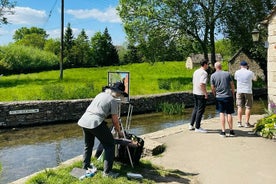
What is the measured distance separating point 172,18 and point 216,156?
87.8 ft

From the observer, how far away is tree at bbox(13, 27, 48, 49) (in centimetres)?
10162

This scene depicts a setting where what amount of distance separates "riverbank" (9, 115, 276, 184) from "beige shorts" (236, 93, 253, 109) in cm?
87

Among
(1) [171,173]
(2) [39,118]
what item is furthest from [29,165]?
(2) [39,118]

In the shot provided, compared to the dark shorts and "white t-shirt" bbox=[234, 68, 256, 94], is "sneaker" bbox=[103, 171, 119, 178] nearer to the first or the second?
the dark shorts

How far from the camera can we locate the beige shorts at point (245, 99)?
1173 cm

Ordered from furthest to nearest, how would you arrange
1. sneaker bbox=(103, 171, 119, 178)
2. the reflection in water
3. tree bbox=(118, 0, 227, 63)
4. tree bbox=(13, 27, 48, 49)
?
tree bbox=(13, 27, 48, 49), tree bbox=(118, 0, 227, 63), the reflection in water, sneaker bbox=(103, 171, 119, 178)

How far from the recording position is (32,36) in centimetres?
10281

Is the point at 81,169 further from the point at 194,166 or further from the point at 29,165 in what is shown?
the point at 29,165

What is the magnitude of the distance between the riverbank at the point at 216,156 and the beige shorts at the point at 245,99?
2.86 ft

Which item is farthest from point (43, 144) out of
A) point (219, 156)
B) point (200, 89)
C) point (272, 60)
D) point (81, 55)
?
point (81, 55)

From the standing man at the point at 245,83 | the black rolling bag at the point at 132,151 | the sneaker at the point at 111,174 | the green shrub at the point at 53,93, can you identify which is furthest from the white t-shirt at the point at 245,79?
the green shrub at the point at 53,93

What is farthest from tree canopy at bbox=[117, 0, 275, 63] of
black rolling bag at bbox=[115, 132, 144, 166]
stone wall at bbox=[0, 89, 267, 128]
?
black rolling bag at bbox=[115, 132, 144, 166]

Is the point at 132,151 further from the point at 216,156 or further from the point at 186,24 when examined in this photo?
the point at 186,24

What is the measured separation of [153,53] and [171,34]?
2391 mm
